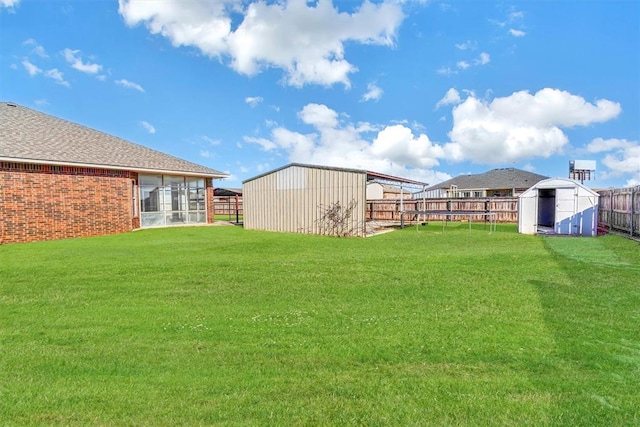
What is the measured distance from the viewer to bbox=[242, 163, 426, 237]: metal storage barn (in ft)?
50.0

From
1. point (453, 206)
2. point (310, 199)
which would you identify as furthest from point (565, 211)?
point (310, 199)

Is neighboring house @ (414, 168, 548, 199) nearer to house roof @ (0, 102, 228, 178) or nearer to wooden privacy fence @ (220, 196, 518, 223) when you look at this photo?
wooden privacy fence @ (220, 196, 518, 223)

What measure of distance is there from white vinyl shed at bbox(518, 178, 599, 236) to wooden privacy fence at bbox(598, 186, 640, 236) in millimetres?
953

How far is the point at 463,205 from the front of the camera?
23703 millimetres

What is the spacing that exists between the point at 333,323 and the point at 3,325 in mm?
4047

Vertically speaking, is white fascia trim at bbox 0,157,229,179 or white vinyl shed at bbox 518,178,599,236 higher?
white fascia trim at bbox 0,157,229,179

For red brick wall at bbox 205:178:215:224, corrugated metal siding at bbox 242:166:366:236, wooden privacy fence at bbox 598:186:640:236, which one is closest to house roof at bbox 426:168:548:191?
wooden privacy fence at bbox 598:186:640:236

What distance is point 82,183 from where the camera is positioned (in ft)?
48.3

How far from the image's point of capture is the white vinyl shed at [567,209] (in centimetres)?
1430

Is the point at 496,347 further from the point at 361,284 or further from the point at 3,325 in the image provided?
the point at 3,325

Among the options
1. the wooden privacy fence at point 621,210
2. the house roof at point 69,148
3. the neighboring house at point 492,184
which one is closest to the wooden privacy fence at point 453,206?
the wooden privacy fence at point 621,210

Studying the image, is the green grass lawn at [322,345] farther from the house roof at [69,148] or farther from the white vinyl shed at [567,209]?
the house roof at [69,148]

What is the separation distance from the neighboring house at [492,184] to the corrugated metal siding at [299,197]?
20.8m

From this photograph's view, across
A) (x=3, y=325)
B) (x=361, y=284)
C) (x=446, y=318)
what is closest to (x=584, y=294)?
(x=446, y=318)
